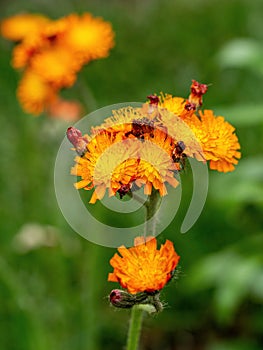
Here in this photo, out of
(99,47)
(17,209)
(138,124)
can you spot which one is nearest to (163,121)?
(138,124)

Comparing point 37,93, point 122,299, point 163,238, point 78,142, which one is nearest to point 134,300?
point 122,299

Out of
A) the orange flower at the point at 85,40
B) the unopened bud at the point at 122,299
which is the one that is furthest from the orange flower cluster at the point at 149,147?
the orange flower at the point at 85,40

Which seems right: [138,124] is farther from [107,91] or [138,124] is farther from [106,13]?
[106,13]

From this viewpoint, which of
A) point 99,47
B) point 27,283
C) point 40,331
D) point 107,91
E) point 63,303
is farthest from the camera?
point 107,91

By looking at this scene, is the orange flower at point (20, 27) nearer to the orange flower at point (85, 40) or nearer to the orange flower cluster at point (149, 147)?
the orange flower at point (85, 40)

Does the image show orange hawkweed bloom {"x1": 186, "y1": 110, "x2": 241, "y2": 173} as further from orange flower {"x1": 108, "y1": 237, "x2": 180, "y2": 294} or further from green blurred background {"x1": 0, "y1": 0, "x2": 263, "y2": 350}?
green blurred background {"x1": 0, "y1": 0, "x2": 263, "y2": 350}

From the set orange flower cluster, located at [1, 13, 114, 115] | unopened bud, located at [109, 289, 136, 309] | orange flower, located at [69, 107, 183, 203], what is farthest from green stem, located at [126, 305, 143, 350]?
orange flower cluster, located at [1, 13, 114, 115]
